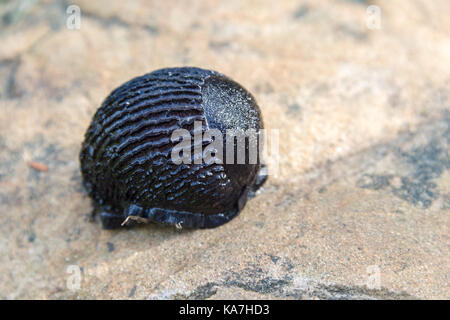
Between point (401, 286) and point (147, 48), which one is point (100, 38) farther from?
point (401, 286)

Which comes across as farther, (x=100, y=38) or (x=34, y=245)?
(x=100, y=38)

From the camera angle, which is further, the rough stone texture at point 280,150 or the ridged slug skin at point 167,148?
the ridged slug skin at point 167,148

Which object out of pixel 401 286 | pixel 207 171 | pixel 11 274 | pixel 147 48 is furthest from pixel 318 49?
pixel 11 274

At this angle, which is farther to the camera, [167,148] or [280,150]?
[280,150]
